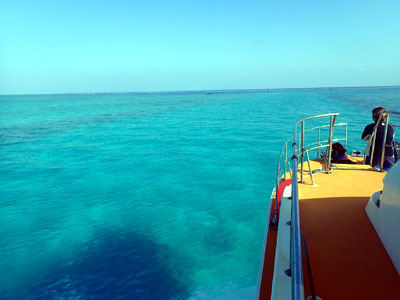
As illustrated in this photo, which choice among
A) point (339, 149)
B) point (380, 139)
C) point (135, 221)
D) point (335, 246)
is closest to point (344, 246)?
point (335, 246)

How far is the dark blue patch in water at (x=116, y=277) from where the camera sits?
543 cm

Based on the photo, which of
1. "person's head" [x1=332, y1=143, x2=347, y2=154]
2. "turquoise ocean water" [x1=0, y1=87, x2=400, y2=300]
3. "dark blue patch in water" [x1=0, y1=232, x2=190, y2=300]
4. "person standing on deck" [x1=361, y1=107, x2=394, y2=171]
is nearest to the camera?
"dark blue patch in water" [x1=0, y1=232, x2=190, y2=300]

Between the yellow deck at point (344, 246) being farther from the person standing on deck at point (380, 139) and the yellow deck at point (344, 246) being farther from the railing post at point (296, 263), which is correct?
the person standing on deck at point (380, 139)

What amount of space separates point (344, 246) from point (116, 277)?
4.82m

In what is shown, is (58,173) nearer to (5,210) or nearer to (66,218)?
(5,210)

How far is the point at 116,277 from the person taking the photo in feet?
19.1

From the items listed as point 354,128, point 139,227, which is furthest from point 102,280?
point 354,128

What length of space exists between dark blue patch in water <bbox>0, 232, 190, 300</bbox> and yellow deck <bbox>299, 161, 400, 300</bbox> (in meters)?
3.27

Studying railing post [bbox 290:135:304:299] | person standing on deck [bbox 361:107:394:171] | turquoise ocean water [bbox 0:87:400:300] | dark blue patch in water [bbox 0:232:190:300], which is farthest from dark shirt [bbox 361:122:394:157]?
dark blue patch in water [bbox 0:232:190:300]

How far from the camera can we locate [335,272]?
2.63 meters

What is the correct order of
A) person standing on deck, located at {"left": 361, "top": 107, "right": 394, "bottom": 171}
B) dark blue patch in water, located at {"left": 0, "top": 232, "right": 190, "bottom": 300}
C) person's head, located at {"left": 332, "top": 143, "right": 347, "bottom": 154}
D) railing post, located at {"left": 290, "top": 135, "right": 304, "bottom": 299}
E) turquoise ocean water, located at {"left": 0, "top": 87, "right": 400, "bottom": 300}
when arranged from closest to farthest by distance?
railing post, located at {"left": 290, "top": 135, "right": 304, "bottom": 299} → dark blue patch in water, located at {"left": 0, "top": 232, "right": 190, "bottom": 300} → person standing on deck, located at {"left": 361, "top": 107, "right": 394, "bottom": 171} → turquoise ocean water, located at {"left": 0, "top": 87, "right": 400, "bottom": 300} → person's head, located at {"left": 332, "top": 143, "right": 347, "bottom": 154}

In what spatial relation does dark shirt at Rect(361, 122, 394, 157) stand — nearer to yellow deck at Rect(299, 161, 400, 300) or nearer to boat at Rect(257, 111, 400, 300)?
yellow deck at Rect(299, 161, 400, 300)

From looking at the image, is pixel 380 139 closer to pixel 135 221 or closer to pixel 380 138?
pixel 380 138

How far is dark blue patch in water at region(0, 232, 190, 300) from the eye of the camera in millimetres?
5434
